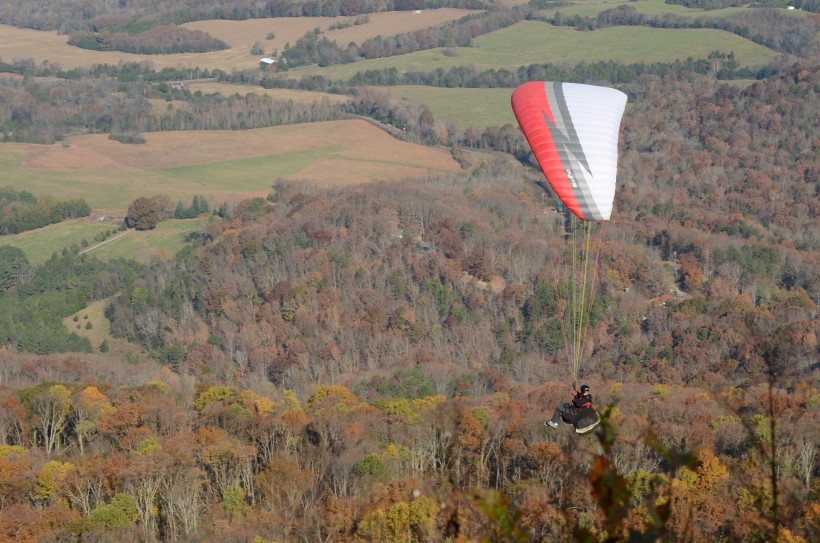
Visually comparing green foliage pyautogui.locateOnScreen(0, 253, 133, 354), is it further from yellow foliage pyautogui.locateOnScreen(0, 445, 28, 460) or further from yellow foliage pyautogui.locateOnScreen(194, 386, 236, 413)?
yellow foliage pyautogui.locateOnScreen(0, 445, 28, 460)

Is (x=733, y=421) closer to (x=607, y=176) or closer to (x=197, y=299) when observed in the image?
(x=607, y=176)

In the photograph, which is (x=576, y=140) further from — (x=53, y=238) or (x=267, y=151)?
(x=267, y=151)

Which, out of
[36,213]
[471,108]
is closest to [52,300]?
[36,213]

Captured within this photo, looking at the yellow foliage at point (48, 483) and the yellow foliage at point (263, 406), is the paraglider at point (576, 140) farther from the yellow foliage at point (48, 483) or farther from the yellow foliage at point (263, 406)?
the yellow foliage at point (263, 406)

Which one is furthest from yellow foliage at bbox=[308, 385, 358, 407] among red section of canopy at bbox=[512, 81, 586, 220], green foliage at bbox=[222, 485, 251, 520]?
red section of canopy at bbox=[512, 81, 586, 220]

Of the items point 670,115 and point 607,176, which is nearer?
point 607,176

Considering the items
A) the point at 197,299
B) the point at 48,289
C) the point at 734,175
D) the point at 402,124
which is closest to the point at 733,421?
the point at 197,299
